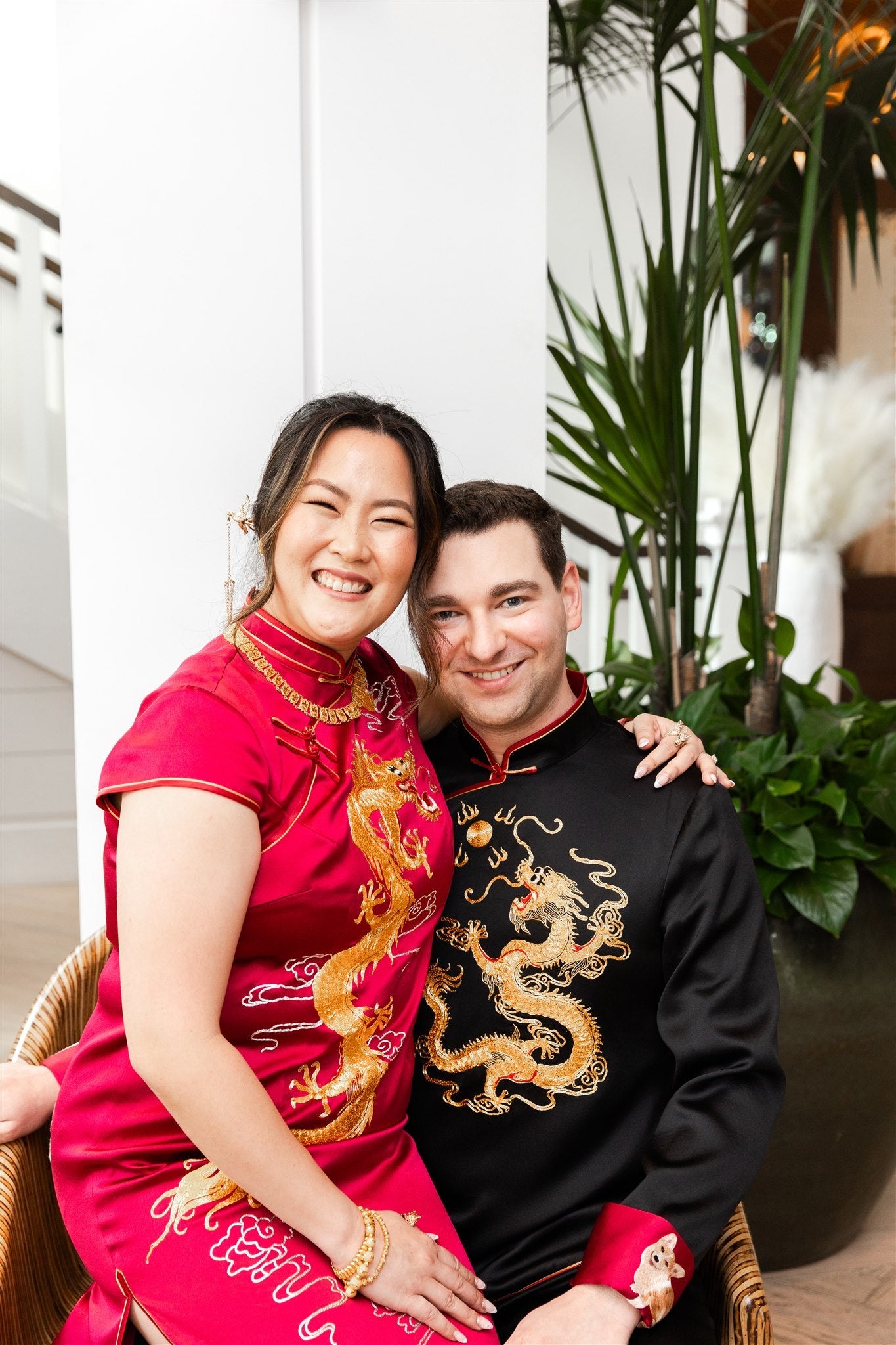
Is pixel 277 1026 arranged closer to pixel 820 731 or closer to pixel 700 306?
pixel 820 731

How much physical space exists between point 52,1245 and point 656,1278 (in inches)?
27.6

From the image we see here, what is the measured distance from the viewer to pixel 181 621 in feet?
5.51

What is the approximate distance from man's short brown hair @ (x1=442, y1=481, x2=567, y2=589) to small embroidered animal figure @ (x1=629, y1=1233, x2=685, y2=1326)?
768 millimetres

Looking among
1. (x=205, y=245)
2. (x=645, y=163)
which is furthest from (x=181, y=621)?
(x=645, y=163)

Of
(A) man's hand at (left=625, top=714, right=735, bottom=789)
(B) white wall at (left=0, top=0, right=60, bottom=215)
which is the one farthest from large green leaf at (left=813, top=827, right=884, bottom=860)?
(B) white wall at (left=0, top=0, right=60, bottom=215)

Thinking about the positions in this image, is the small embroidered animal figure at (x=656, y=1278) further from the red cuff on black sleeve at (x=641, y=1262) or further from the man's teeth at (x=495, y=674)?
the man's teeth at (x=495, y=674)

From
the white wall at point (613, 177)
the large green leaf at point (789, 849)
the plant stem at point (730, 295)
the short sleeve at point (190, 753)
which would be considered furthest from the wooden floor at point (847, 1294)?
the white wall at point (613, 177)

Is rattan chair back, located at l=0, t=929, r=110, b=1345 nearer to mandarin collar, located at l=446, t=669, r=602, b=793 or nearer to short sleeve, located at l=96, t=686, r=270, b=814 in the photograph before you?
short sleeve, located at l=96, t=686, r=270, b=814

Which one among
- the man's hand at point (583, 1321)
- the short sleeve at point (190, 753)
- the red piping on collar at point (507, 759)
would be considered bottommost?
the man's hand at point (583, 1321)

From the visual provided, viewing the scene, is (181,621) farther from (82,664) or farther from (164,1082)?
(164,1082)

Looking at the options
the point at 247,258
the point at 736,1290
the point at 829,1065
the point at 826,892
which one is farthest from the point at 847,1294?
the point at 247,258

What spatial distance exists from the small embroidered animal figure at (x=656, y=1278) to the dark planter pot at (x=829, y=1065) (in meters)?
0.92

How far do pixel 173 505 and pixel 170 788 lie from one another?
71 centimetres

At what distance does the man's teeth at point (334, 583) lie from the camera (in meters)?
1.25
